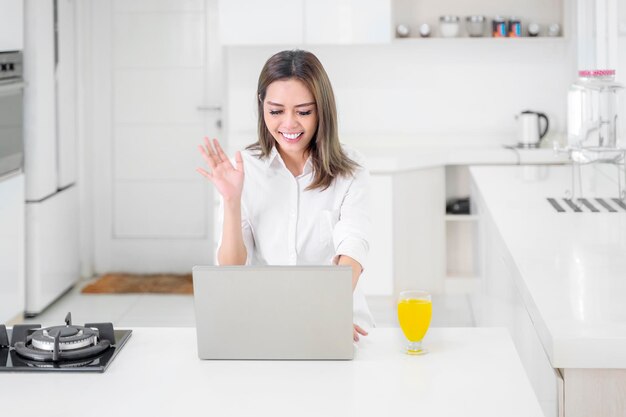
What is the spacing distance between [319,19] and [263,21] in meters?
0.32

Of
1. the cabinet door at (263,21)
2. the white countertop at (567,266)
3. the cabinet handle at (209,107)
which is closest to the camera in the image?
the white countertop at (567,266)

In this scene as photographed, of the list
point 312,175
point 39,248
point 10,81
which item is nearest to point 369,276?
point 39,248

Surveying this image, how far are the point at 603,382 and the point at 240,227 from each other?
1.00 meters

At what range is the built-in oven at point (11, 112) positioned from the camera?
189 inches

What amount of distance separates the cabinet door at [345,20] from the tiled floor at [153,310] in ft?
5.01

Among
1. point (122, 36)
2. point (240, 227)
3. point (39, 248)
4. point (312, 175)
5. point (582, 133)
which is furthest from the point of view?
point (122, 36)

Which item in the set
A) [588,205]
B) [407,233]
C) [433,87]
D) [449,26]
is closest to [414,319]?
[588,205]

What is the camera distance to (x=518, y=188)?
4.39m

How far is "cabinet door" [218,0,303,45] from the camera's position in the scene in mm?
5688

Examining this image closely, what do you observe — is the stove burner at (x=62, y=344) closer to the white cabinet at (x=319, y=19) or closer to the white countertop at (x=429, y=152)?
the white countertop at (x=429, y=152)

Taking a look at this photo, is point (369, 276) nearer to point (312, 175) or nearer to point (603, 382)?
point (312, 175)

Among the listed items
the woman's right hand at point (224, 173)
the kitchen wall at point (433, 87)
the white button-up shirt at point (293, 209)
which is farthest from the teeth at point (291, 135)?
the kitchen wall at point (433, 87)

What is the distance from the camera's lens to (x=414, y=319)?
211 cm

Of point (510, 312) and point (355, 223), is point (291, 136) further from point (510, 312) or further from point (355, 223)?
point (510, 312)
